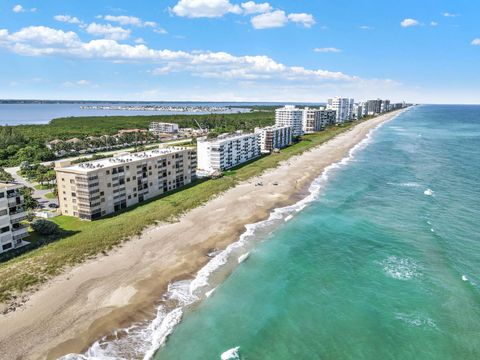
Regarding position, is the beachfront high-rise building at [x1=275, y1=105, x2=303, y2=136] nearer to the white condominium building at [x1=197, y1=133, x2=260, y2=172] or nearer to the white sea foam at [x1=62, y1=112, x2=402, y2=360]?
the white condominium building at [x1=197, y1=133, x2=260, y2=172]

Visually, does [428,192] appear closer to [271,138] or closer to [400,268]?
[400,268]

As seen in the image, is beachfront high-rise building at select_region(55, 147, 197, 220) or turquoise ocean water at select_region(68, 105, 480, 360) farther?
beachfront high-rise building at select_region(55, 147, 197, 220)

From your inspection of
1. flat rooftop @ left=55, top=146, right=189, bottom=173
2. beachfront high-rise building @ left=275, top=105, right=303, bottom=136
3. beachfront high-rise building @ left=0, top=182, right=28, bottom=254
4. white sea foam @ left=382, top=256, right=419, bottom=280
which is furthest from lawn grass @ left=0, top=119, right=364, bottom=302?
beachfront high-rise building @ left=275, top=105, right=303, bottom=136

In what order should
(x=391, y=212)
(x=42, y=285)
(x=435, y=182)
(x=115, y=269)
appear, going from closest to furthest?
(x=42, y=285), (x=115, y=269), (x=391, y=212), (x=435, y=182)

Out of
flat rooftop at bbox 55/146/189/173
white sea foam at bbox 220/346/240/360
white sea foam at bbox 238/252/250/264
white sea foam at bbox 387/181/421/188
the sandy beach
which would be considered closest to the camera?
white sea foam at bbox 220/346/240/360

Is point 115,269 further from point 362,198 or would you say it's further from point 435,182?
point 435,182

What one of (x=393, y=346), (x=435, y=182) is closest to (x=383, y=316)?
(x=393, y=346)

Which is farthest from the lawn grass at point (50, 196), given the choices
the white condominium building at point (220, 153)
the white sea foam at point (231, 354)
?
the white sea foam at point (231, 354)
